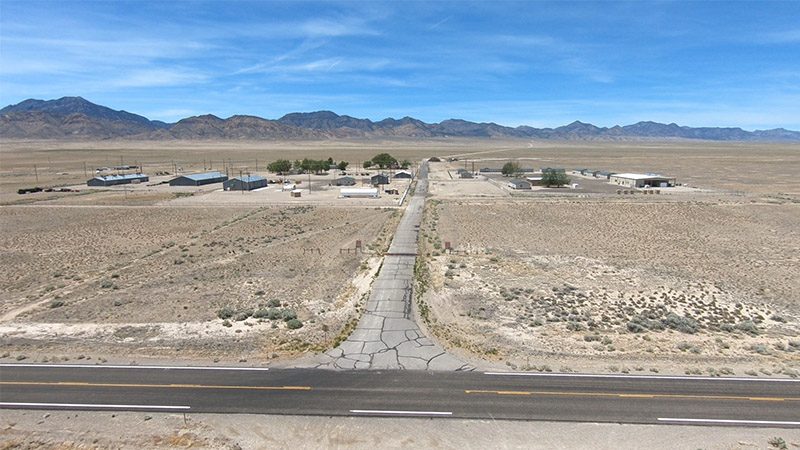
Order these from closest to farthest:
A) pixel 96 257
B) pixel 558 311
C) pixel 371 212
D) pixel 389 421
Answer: pixel 389 421
pixel 558 311
pixel 96 257
pixel 371 212

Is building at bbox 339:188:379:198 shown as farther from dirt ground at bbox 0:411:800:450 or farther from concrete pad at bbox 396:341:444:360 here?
dirt ground at bbox 0:411:800:450

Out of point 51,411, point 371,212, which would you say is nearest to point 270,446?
point 51,411

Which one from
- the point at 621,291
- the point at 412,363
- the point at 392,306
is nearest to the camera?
the point at 412,363

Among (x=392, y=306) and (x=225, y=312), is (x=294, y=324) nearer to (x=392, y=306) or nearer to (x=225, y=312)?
(x=225, y=312)

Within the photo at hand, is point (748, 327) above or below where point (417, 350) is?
below

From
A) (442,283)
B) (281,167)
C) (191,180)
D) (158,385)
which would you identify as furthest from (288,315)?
(281,167)

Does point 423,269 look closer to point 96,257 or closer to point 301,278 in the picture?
point 301,278

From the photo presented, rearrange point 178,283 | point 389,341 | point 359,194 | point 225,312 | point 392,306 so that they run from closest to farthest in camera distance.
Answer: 1. point 389,341
2. point 225,312
3. point 392,306
4. point 178,283
5. point 359,194
